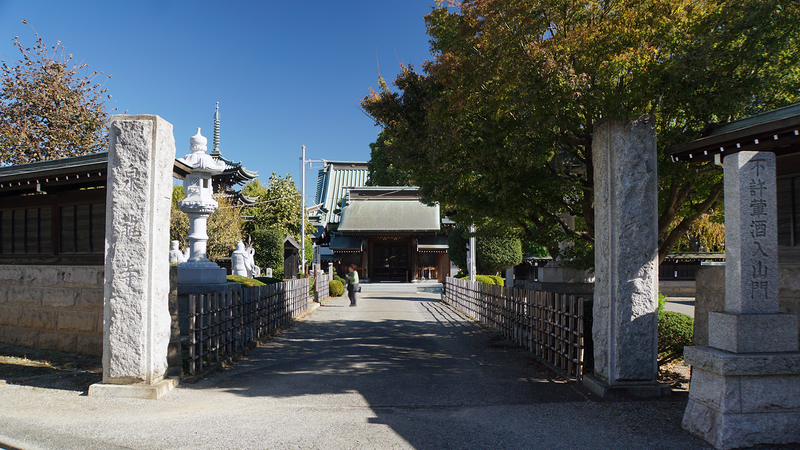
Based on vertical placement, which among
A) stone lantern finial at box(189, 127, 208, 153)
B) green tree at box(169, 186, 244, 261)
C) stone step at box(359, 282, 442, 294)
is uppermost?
stone lantern finial at box(189, 127, 208, 153)

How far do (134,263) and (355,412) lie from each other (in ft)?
11.4

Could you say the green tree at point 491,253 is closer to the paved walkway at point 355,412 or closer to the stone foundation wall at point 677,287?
the stone foundation wall at point 677,287

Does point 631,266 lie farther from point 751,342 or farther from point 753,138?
point 753,138

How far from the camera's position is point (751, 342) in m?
4.53

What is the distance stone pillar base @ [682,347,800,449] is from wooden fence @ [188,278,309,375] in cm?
664

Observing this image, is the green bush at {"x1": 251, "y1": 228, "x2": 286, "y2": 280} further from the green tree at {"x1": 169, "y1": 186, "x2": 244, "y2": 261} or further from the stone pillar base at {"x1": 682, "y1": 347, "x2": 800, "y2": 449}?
the stone pillar base at {"x1": 682, "y1": 347, "x2": 800, "y2": 449}

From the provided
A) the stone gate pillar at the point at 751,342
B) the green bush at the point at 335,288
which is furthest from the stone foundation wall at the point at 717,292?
the green bush at the point at 335,288

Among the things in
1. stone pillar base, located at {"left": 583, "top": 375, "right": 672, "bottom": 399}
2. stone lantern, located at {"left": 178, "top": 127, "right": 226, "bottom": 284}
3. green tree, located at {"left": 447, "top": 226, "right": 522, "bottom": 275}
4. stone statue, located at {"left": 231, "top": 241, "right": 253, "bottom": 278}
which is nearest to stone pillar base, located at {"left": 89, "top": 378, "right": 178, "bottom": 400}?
stone lantern, located at {"left": 178, "top": 127, "right": 226, "bottom": 284}

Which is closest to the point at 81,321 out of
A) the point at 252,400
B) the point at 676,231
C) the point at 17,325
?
the point at 17,325

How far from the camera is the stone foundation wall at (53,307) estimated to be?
8359 mm

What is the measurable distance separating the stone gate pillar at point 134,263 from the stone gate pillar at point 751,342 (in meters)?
6.39

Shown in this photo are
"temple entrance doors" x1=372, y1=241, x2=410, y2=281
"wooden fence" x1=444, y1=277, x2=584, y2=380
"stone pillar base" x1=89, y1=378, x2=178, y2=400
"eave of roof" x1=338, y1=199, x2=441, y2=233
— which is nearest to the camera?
"stone pillar base" x1=89, y1=378, x2=178, y2=400

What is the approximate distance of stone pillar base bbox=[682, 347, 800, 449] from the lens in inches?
175

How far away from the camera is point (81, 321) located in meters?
8.48
